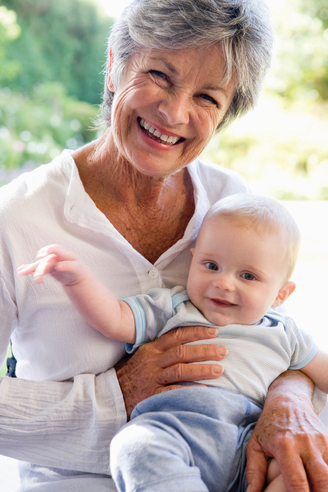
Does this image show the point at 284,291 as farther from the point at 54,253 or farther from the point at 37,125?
the point at 37,125

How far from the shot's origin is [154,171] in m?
1.35

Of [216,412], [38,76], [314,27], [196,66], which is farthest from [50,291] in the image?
[314,27]

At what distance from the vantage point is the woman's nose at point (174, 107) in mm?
1268

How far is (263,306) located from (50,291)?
0.59 m

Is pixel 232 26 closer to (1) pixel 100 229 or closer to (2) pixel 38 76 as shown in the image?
(1) pixel 100 229

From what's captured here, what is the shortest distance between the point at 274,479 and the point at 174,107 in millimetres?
968

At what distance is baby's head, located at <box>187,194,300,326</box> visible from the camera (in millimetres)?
1264

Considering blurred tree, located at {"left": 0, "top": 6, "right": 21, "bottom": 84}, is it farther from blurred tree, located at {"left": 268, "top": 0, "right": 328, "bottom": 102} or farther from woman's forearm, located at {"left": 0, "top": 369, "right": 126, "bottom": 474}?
woman's forearm, located at {"left": 0, "top": 369, "right": 126, "bottom": 474}

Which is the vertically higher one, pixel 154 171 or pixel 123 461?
pixel 154 171

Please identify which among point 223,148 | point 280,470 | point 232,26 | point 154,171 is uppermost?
point 232,26

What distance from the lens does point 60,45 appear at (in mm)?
7699

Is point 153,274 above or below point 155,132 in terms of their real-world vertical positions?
below

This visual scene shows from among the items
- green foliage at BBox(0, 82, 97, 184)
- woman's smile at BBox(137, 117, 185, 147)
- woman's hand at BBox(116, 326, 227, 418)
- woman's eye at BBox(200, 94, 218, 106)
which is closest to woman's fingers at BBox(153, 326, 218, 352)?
woman's hand at BBox(116, 326, 227, 418)

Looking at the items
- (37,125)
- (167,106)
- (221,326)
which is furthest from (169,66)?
(37,125)
